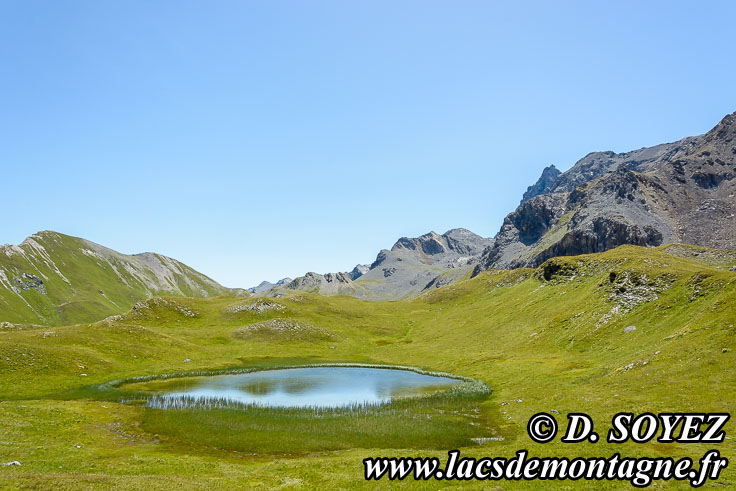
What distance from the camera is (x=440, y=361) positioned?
113 meters

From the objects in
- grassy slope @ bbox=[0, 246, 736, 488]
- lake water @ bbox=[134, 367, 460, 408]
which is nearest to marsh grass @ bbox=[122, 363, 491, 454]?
grassy slope @ bbox=[0, 246, 736, 488]

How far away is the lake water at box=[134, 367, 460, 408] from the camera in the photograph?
2589 inches

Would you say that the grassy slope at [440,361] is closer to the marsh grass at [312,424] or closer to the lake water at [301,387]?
the marsh grass at [312,424]

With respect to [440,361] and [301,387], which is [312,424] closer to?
[301,387]

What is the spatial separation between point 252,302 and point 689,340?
157 m

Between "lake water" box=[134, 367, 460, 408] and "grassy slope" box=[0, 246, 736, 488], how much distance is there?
10875 millimetres

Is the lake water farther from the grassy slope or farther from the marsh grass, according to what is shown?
→ the grassy slope

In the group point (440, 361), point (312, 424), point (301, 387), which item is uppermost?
point (312, 424)

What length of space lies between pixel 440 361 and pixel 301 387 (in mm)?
47935

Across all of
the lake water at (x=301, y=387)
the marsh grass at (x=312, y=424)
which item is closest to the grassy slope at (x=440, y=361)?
the marsh grass at (x=312, y=424)

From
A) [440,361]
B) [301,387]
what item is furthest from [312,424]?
[440,361]

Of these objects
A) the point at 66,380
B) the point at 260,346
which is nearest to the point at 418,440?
the point at 66,380

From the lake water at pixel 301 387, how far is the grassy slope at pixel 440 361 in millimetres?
10875

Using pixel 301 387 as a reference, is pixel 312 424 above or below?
above
